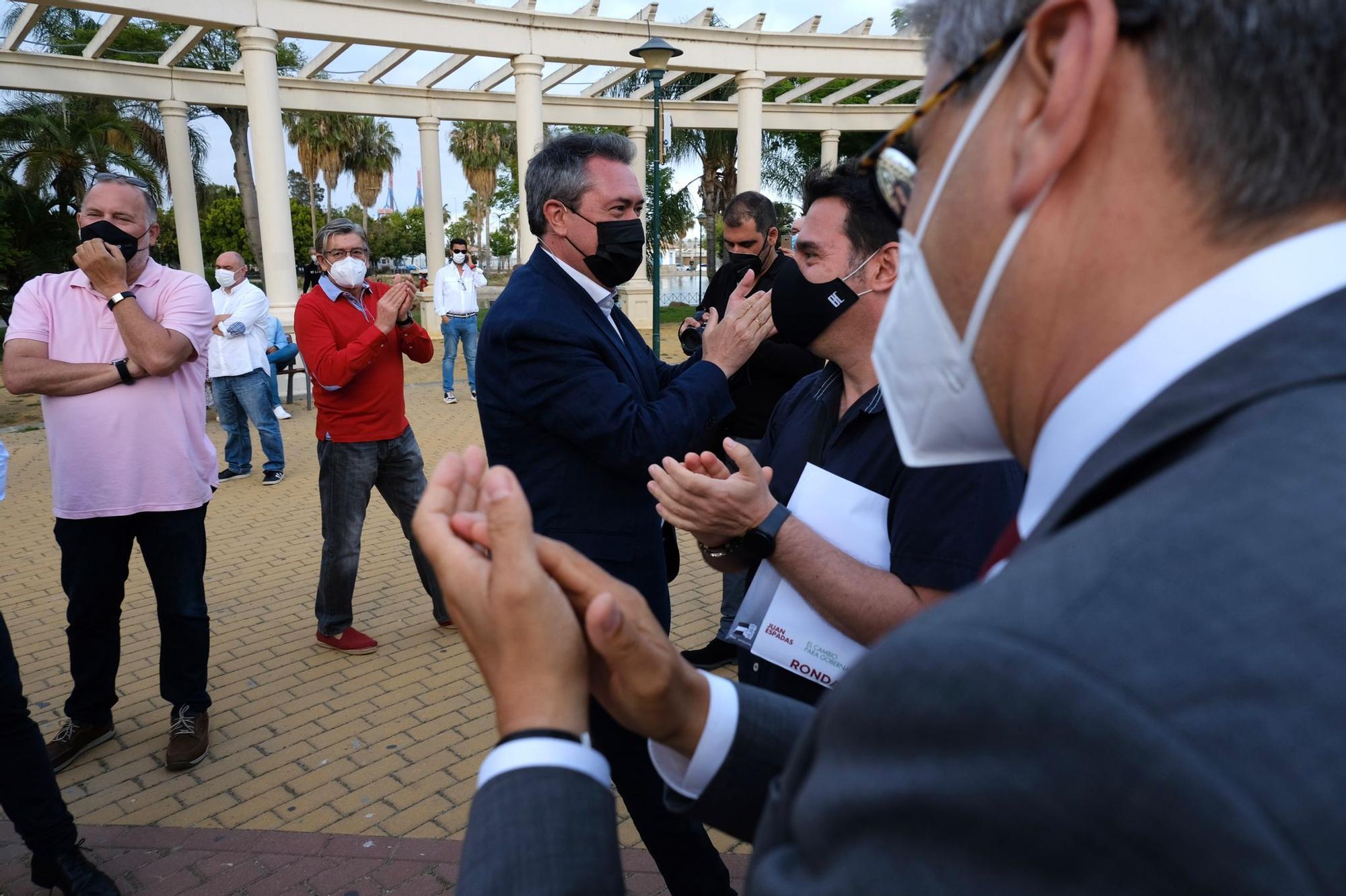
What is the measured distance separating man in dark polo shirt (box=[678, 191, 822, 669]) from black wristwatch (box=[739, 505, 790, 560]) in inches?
83.8

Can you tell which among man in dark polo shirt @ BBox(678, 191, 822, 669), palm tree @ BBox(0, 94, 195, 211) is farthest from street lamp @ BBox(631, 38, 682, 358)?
palm tree @ BBox(0, 94, 195, 211)

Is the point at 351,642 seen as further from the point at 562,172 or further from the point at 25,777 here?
the point at 562,172

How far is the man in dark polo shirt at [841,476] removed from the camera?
1.94m

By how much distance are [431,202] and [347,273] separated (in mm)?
16408

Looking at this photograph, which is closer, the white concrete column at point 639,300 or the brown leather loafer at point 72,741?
the brown leather loafer at point 72,741

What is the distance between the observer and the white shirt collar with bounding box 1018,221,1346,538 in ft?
2.25

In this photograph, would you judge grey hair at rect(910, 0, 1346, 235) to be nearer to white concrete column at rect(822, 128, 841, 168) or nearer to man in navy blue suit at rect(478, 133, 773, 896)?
man in navy blue suit at rect(478, 133, 773, 896)

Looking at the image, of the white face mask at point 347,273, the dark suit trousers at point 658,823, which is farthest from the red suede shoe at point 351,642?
the dark suit trousers at point 658,823

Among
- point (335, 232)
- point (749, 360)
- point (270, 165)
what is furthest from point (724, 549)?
point (270, 165)

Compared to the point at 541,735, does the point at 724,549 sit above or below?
below

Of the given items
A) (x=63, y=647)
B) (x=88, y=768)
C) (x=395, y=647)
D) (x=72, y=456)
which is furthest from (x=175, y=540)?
(x=63, y=647)

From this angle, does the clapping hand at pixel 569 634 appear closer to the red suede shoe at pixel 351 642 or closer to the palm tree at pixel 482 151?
the red suede shoe at pixel 351 642

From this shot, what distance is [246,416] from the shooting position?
30.6 feet

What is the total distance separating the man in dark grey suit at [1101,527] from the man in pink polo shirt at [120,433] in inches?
129
